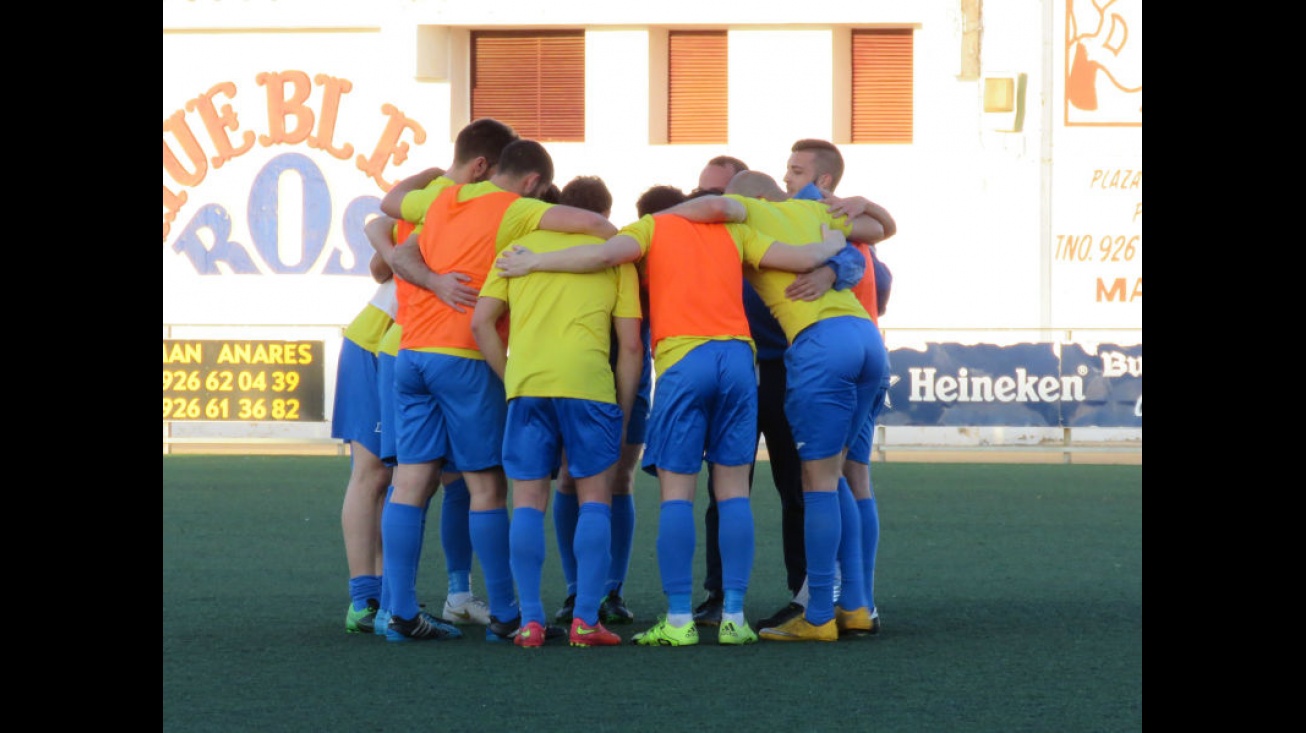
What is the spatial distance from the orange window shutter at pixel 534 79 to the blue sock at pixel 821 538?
18.4m

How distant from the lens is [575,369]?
22.9 feet

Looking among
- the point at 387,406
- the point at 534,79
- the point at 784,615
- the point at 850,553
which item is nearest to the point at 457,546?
the point at 387,406

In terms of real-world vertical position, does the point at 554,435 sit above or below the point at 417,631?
above

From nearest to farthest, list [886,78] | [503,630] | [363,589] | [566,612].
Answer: [503,630] → [363,589] → [566,612] → [886,78]

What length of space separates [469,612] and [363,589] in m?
0.46

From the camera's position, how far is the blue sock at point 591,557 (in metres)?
6.98

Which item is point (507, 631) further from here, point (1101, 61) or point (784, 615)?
point (1101, 61)

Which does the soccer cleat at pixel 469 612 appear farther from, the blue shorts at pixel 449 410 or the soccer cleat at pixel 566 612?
the blue shorts at pixel 449 410

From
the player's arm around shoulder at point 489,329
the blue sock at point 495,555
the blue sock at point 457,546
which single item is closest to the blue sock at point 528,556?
the blue sock at point 495,555

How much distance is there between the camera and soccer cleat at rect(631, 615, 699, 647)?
7.02 m

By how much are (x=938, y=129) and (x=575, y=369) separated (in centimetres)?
1785

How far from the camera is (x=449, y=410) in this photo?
717 centimetres

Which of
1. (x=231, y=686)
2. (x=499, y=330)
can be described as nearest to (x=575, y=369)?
(x=499, y=330)
